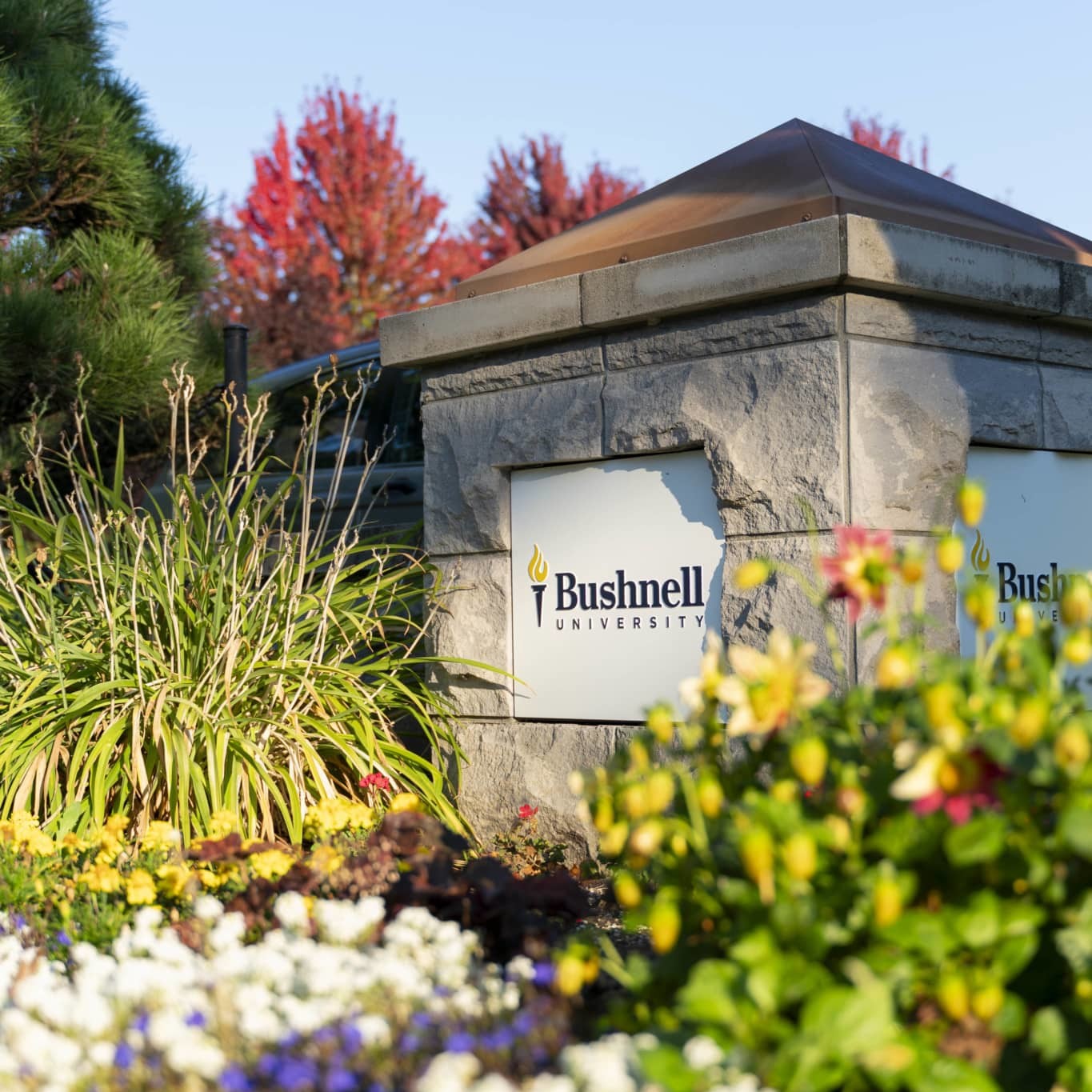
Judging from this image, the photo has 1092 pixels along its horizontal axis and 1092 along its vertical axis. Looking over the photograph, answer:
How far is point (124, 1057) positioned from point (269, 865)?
3.25ft

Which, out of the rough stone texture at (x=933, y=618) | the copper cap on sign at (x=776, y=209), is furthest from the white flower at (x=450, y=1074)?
the copper cap on sign at (x=776, y=209)

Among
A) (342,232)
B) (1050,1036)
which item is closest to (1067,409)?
(1050,1036)

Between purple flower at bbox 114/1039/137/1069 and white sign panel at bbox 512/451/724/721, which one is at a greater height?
white sign panel at bbox 512/451/724/721

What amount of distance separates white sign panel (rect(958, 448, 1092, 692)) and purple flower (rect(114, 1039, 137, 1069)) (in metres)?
2.74

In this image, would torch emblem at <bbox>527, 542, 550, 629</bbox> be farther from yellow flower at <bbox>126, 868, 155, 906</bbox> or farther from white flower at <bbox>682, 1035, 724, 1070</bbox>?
white flower at <bbox>682, 1035, 724, 1070</bbox>

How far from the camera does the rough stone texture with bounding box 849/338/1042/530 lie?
3.59 metres

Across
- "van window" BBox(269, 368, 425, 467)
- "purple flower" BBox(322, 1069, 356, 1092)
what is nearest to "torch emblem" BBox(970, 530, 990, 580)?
"purple flower" BBox(322, 1069, 356, 1092)

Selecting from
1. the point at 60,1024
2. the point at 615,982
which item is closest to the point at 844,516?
the point at 615,982

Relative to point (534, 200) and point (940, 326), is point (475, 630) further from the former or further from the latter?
point (534, 200)

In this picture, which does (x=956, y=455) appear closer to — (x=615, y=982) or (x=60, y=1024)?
(x=615, y=982)

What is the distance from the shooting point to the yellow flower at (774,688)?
176 cm

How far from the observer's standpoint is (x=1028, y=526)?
4051 mm

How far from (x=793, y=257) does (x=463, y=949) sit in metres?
2.20

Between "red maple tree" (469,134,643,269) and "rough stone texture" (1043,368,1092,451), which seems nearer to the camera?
"rough stone texture" (1043,368,1092,451)
